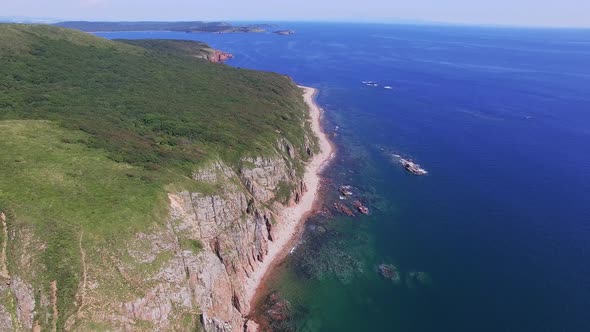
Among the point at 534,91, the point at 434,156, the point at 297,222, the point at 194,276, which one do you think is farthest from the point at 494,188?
the point at 534,91

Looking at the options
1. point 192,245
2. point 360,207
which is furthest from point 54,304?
point 360,207

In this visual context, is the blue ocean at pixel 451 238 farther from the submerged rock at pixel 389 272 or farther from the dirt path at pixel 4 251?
the dirt path at pixel 4 251

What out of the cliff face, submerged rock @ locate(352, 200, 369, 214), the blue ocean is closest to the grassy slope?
the cliff face

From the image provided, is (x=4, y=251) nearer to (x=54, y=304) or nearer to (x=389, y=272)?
(x=54, y=304)

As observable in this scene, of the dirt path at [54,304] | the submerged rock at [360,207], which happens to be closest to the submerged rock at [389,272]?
the submerged rock at [360,207]

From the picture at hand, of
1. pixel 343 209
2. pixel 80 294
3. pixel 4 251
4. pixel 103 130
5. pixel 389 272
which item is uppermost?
pixel 103 130

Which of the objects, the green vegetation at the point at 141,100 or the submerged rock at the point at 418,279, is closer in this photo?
the submerged rock at the point at 418,279

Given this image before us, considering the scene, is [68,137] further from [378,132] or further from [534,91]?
[534,91]
